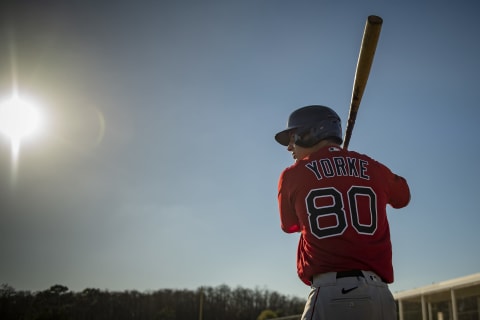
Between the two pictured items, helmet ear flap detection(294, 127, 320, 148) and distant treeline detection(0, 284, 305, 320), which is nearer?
helmet ear flap detection(294, 127, 320, 148)

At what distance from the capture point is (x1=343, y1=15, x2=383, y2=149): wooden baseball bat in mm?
3027

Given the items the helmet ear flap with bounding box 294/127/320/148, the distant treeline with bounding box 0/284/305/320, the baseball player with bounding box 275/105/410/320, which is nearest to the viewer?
the baseball player with bounding box 275/105/410/320

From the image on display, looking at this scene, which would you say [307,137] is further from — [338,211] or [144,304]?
[144,304]

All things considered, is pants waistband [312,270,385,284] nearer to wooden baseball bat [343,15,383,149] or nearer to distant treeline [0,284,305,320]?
wooden baseball bat [343,15,383,149]

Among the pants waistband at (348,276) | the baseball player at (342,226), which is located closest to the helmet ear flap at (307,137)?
the baseball player at (342,226)

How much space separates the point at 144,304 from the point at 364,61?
9655cm

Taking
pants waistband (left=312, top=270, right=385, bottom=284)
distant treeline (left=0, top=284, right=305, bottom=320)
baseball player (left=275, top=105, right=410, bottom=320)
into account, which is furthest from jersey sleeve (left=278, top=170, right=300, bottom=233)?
distant treeline (left=0, top=284, right=305, bottom=320)

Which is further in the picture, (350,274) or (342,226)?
(342,226)

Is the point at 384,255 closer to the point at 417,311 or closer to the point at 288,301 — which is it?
the point at 417,311

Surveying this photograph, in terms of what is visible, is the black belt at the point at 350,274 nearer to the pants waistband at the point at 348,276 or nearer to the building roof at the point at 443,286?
the pants waistband at the point at 348,276

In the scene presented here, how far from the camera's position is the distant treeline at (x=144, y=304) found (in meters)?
64.4

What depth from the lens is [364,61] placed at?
3.38 m

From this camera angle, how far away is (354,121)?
4.06m

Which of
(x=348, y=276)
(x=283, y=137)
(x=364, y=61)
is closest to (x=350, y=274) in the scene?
(x=348, y=276)
